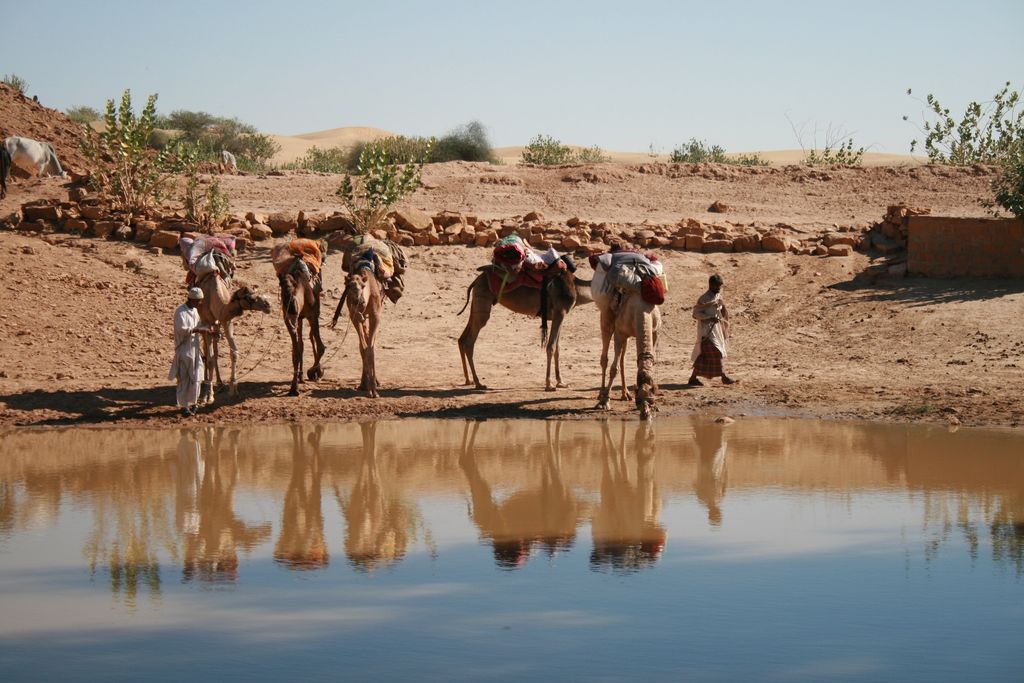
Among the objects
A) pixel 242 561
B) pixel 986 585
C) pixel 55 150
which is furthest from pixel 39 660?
pixel 55 150

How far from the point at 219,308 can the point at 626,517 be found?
252 inches

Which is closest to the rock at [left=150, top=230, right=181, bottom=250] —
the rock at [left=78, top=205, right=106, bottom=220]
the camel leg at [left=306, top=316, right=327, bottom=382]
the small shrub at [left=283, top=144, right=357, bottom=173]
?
the rock at [left=78, top=205, right=106, bottom=220]

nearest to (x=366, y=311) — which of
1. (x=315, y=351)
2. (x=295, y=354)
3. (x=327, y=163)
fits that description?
(x=295, y=354)

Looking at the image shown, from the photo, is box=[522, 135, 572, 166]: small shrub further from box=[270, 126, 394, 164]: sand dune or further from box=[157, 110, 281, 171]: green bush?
box=[270, 126, 394, 164]: sand dune

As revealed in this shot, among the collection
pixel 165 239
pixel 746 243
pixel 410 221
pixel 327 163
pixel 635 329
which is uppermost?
pixel 327 163

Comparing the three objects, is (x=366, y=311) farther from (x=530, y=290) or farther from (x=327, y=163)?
(x=327, y=163)

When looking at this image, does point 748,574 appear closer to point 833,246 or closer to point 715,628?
point 715,628

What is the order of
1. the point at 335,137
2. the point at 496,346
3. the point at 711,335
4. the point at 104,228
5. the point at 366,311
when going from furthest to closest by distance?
the point at 335,137 → the point at 104,228 → the point at 496,346 → the point at 711,335 → the point at 366,311

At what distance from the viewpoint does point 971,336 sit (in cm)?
1641

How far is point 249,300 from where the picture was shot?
1370cm

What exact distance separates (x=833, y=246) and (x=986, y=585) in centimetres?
1349

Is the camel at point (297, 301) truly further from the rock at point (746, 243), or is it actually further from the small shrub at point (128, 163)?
the rock at point (746, 243)

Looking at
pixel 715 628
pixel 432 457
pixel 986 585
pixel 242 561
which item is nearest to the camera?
pixel 715 628

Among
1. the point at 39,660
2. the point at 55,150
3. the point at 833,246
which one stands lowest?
the point at 39,660
